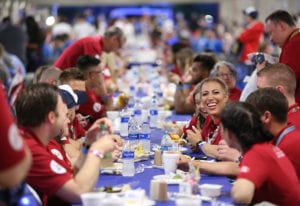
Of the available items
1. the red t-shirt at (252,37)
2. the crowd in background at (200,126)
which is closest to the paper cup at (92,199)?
the crowd in background at (200,126)

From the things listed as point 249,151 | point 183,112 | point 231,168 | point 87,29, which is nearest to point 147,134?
point 231,168

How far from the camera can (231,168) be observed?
153 inches

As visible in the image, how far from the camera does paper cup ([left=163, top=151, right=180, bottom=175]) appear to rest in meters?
3.82

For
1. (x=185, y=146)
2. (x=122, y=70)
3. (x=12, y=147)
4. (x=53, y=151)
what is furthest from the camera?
(x=122, y=70)

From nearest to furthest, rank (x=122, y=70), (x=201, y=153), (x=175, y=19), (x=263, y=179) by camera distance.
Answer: (x=263, y=179), (x=201, y=153), (x=122, y=70), (x=175, y=19)

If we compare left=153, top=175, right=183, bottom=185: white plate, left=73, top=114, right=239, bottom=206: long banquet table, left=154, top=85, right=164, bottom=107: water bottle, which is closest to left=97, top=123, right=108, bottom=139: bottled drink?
left=73, top=114, right=239, bottom=206: long banquet table

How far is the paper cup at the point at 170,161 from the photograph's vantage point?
3818mm

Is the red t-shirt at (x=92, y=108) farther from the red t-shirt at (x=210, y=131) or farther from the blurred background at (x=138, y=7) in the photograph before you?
the blurred background at (x=138, y=7)

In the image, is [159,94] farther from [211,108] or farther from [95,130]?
[95,130]

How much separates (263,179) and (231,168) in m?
0.68

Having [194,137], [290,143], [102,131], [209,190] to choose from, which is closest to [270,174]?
[209,190]

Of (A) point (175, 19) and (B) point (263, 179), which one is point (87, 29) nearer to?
(A) point (175, 19)

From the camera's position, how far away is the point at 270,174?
10.7 feet

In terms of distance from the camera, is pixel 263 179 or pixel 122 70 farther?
pixel 122 70
